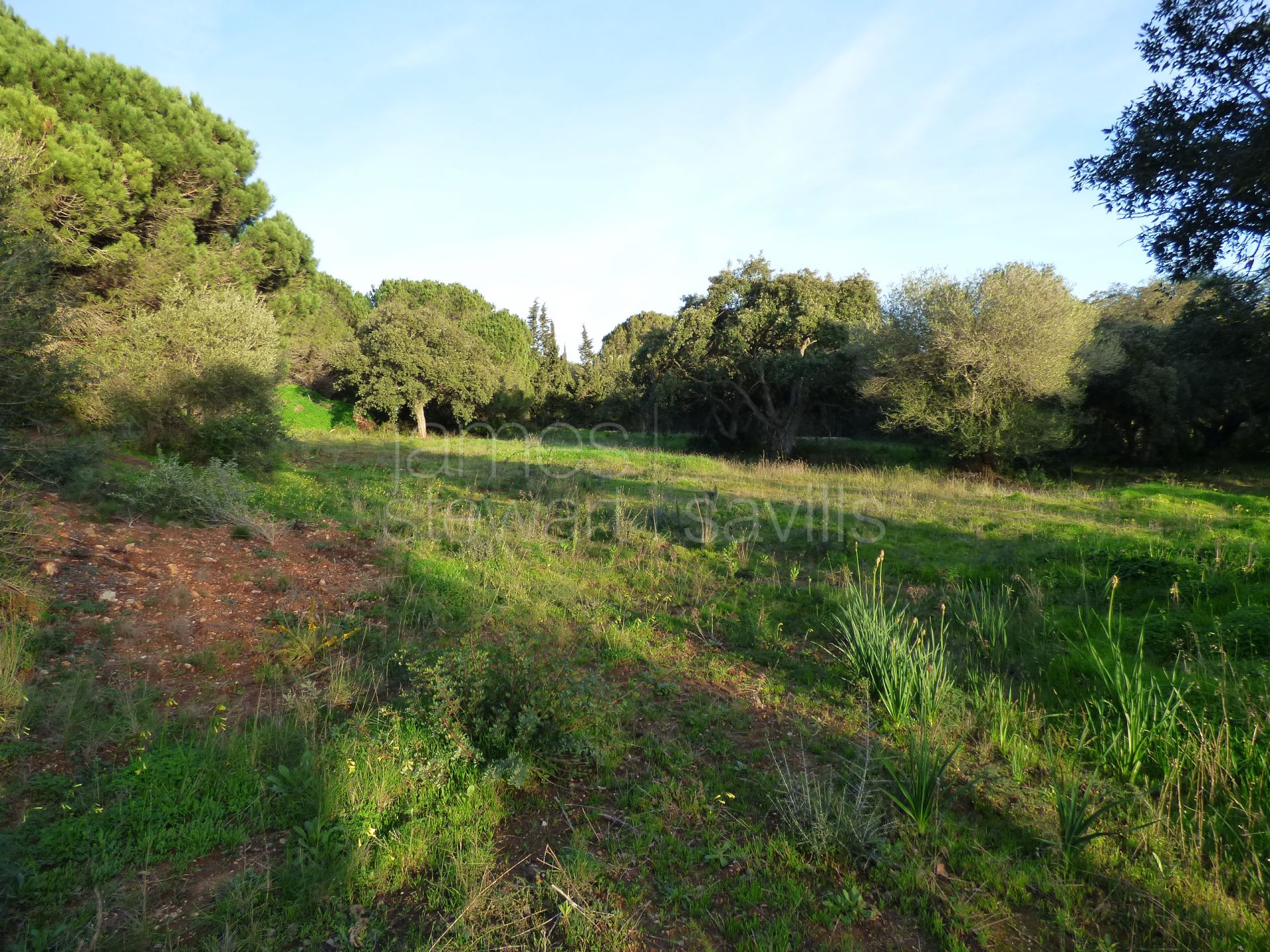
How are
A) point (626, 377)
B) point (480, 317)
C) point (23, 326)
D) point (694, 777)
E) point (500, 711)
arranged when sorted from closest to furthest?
point (694, 777)
point (500, 711)
point (23, 326)
point (626, 377)
point (480, 317)

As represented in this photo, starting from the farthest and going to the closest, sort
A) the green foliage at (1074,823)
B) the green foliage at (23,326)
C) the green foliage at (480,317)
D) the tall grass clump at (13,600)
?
the green foliage at (480,317), the green foliage at (23,326), the tall grass clump at (13,600), the green foliage at (1074,823)

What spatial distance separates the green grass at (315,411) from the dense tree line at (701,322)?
1.67 m

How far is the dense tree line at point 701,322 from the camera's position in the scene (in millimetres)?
8328

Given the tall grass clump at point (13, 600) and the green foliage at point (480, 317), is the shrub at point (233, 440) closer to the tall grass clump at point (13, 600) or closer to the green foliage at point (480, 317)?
the tall grass clump at point (13, 600)

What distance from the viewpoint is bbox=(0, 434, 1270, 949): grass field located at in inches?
96.7

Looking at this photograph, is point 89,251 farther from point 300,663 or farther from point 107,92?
point 300,663

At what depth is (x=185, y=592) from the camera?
5301 mm

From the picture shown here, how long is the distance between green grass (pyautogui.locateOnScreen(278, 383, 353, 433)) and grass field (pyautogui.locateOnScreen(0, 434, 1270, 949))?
27533 millimetres

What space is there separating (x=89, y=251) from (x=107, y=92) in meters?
4.11

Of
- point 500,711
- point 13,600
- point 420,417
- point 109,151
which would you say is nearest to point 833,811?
point 500,711

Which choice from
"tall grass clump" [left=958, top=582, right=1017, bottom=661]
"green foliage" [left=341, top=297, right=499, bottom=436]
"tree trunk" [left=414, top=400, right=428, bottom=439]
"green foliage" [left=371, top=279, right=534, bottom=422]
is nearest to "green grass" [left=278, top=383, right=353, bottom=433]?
"green foliage" [left=341, top=297, right=499, bottom=436]

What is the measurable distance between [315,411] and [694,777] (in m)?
34.4

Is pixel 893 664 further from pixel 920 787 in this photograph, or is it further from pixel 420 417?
pixel 420 417

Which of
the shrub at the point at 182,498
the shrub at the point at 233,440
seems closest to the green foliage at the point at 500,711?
the shrub at the point at 182,498
